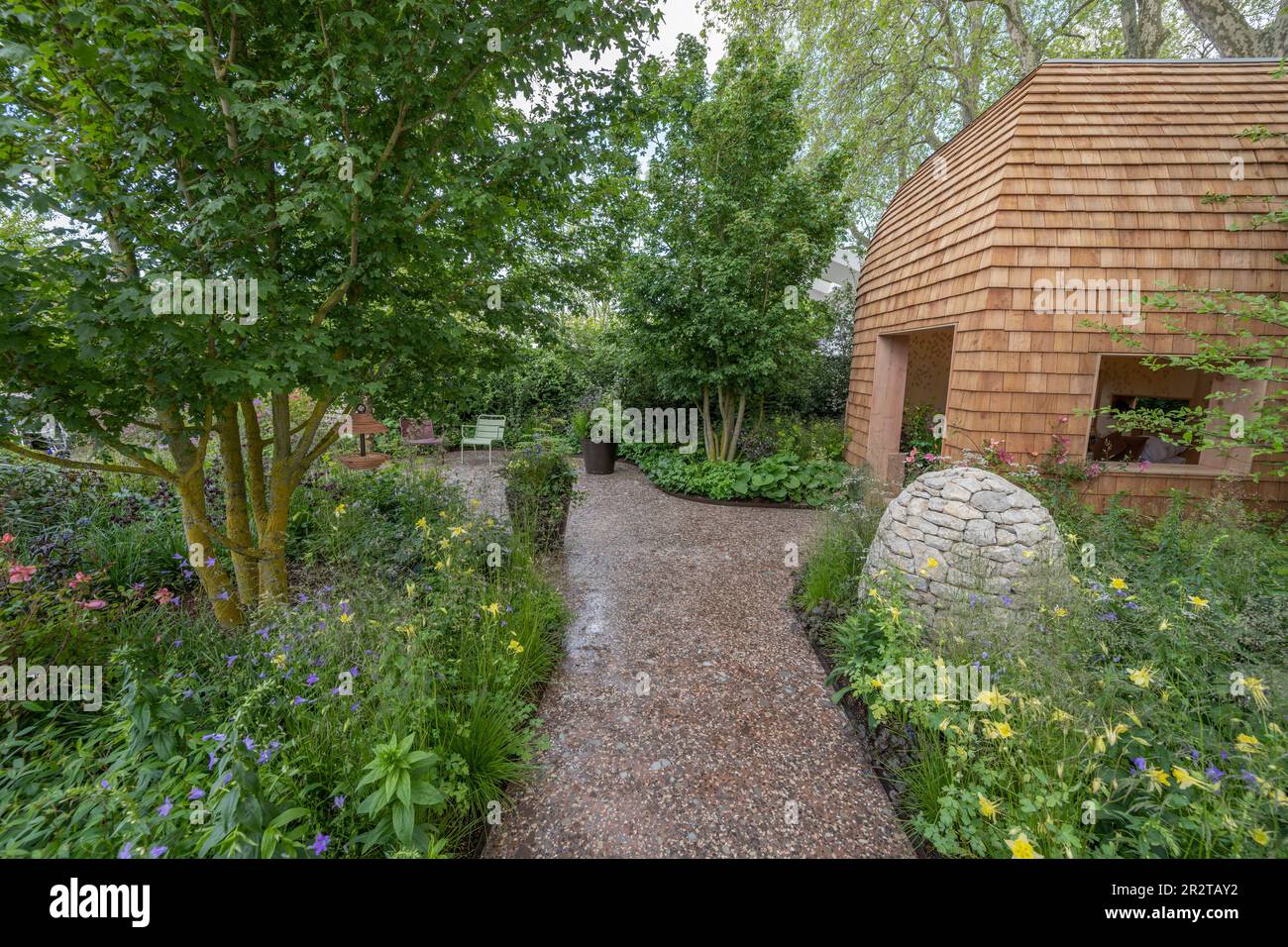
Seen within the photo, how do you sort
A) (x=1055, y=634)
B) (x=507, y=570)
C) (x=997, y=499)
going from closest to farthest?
(x=1055, y=634) < (x=997, y=499) < (x=507, y=570)

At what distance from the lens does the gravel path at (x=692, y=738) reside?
2.11 meters

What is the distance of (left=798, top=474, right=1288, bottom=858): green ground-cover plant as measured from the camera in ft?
5.34

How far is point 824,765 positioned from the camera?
2.53 metres

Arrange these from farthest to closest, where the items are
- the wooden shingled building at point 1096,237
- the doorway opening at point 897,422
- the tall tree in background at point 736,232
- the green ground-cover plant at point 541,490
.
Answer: the tall tree in background at point 736,232 → the doorway opening at point 897,422 → the green ground-cover plant at point 541,490 → the wooden shingled building at point 1096,237

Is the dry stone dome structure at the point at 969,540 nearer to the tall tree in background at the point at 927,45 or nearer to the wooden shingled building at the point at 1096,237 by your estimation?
the wooden shingled building at the point at 1096,237

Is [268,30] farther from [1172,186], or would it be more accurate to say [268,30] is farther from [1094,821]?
[1172,186]

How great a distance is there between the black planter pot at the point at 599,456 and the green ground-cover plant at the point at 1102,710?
21.3ft

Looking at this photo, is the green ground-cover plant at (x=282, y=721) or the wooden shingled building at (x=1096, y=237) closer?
the green ground-cover plant at (x=282, y=721)

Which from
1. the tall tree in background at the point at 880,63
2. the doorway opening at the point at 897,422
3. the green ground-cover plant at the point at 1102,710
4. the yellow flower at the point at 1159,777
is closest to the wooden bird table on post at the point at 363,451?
the green ground-cover plant at the point at 1102,710

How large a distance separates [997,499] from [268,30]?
15.2 feet

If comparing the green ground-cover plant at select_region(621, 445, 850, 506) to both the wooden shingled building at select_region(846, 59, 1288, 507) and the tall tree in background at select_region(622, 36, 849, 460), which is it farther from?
the wooden shingled building at select_region(846, 59, 1288, 507)

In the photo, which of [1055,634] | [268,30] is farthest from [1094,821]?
[268,30]

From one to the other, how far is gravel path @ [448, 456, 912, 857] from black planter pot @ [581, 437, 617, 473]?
4553 millimetres
